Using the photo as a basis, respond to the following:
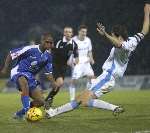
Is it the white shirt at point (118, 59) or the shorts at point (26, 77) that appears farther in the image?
the shorts at point (26, 77)

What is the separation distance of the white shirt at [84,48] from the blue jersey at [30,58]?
6768 mm

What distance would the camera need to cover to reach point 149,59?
89.2ft

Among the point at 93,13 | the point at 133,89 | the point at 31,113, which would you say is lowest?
the point at 133,89

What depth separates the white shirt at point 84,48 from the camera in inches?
691

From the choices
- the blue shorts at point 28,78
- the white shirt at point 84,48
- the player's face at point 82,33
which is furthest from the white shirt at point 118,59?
the white shirt at point 84,48

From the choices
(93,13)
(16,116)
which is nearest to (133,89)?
(93,13)

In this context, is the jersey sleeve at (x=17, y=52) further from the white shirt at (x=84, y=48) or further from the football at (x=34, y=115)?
the white shirt at (x=84, y=48)

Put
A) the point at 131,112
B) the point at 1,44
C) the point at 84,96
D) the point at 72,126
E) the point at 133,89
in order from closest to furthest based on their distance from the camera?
the point at 72,126, the point at 84,96, the point at 131,112, the point at 133,89, the point at 1,44

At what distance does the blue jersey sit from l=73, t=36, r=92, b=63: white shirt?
6768 millimetres

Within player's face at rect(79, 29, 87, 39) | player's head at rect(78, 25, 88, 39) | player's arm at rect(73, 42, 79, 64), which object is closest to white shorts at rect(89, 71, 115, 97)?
player's arm at rect(73, 42, 79, 64)

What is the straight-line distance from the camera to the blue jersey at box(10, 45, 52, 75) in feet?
35.0

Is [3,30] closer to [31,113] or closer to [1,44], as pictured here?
[1,44]

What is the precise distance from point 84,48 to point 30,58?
7017 mm

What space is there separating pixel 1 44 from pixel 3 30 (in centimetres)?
79
